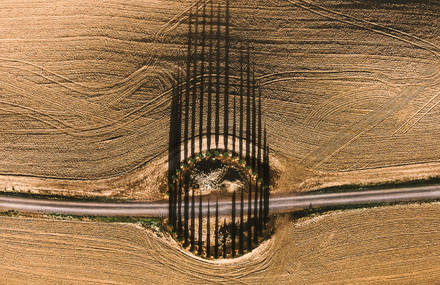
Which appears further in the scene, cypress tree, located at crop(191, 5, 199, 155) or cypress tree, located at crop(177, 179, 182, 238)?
cypress tree, located at crop(177, 179, 182, 238)

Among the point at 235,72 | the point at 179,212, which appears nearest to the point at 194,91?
the point at 235,72

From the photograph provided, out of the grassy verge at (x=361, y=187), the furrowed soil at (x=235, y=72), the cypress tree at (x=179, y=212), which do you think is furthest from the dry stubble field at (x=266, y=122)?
the cypress tree at (x=179, y=212)

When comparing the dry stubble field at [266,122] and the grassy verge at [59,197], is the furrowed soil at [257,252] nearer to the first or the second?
the dry stubble field at [266,122]

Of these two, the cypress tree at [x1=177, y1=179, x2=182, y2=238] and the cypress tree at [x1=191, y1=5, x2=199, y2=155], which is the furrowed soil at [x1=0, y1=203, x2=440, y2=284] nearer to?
the cypress tree at [x1=177, y1=179, x2=182, y2=238]

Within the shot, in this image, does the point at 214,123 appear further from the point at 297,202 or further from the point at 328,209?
the point at 328,209

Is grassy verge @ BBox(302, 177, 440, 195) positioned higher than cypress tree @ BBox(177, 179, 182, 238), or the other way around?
grassy verge @ BBox(302, 177, 440, 195)

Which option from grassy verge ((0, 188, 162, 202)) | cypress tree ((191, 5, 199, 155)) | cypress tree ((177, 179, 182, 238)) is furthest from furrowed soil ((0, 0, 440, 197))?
cypress tree ((177, 179, 182, 238))
